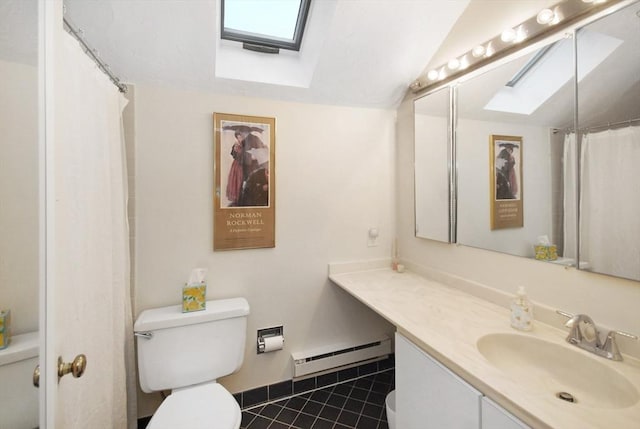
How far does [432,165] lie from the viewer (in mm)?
1834

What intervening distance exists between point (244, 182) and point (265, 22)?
0.99 metres

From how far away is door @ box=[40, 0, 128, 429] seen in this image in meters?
0.71

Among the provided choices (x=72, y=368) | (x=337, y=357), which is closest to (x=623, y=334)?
(x=337, y=357)

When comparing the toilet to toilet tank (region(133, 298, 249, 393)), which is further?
toilet tank (region(133, 298, 249, 393))

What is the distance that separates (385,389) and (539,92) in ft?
6.48

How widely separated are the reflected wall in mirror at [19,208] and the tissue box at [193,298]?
85cm

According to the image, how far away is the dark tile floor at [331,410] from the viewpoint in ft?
5.50

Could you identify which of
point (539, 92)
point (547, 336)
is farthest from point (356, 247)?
point (539, 92)

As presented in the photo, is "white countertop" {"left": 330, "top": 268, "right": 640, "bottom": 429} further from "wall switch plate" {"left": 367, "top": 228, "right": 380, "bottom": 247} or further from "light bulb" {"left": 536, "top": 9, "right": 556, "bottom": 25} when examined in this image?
"light bulb" {"left": 536, "top": 9, "right": 556, "bottom": 25}

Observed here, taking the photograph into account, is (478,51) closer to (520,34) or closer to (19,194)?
(520,34)

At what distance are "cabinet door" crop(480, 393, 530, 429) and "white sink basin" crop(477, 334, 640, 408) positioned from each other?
0.11 metres

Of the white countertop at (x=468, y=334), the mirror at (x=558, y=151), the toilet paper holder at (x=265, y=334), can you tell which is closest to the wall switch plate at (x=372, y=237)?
the white countertop at (x=468, y=334)

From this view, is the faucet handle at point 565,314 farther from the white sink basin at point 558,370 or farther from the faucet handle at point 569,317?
the white sink basin at point 558,370

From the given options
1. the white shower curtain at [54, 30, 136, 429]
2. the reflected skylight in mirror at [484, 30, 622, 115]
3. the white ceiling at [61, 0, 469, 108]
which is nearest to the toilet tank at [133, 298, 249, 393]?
the white shower curtain at [54, 30, 136, 429]
